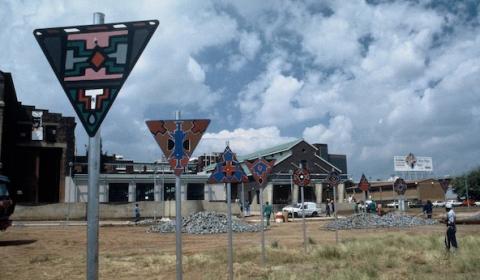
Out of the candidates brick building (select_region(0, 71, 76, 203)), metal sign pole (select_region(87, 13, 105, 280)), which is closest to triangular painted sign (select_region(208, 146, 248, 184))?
metal sign pole (select_region(87, 13, 105, 280))

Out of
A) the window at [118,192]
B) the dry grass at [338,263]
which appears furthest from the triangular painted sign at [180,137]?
the window at [118,192]

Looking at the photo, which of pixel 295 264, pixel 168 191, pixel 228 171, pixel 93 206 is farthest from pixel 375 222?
pixel 168 191

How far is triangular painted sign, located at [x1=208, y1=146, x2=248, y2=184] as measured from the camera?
11.8 meters

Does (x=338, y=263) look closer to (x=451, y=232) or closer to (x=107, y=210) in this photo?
(x=451, y=232)

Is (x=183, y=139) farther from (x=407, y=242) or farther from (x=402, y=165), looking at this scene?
(x=402, y=165)

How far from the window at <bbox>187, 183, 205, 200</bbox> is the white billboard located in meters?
42.2

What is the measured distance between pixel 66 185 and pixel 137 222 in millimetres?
20460

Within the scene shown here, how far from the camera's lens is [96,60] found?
449cm

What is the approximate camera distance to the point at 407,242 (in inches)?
780

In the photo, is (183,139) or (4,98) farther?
(4,98)

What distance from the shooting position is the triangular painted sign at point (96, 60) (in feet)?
14.7

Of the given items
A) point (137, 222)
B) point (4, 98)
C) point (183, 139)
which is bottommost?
point (137, 222)

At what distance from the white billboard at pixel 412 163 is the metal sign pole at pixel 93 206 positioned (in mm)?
95367

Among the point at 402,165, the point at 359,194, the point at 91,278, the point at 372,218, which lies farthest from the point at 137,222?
the point at 359,194
